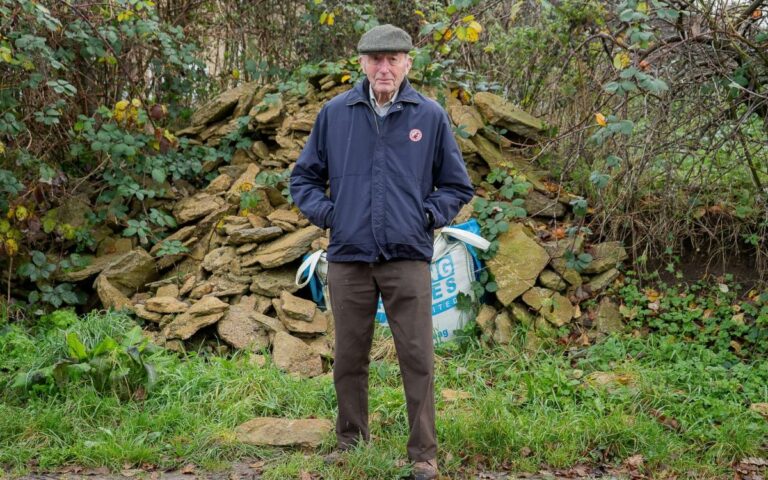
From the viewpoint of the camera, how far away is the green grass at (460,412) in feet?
15.7

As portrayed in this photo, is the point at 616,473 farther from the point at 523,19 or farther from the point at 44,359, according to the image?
the point at 523,19

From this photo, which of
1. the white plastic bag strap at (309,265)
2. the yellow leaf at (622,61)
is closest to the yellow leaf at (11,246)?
the white plastic bag strap at (309,265)

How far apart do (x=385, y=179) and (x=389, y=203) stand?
0.12 m

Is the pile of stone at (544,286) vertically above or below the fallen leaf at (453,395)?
above

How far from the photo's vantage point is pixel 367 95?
434cm

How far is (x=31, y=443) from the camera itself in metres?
4.92

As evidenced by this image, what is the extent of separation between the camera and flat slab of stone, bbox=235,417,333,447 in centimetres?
492

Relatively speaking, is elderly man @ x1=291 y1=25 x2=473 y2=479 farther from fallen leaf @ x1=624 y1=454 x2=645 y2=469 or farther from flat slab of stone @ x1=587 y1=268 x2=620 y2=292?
flat slab of stone @ x1=587 y1=268 x2=620 y2=292

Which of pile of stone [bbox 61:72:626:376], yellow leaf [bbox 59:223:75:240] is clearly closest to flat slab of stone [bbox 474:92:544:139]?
pile of stone [bbox 61:72:626:376]

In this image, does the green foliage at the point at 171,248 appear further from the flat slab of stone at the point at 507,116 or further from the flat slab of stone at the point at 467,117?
the flat slab of stone at the point at 507,116

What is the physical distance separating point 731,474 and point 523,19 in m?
5.63

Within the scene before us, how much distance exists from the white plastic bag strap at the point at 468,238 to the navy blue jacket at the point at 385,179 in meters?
1.97

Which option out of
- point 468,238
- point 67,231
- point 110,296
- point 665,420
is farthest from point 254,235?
point 665,420

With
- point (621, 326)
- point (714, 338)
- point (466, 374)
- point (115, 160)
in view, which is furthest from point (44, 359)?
point (714, 338)
